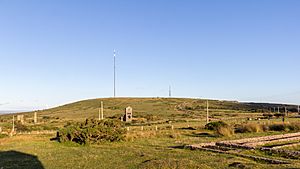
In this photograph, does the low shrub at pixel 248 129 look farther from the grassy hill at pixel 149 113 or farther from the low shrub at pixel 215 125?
the grassy hill at pixel 149 113

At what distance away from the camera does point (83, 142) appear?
979 inches

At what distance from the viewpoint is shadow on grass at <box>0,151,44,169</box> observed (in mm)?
15492

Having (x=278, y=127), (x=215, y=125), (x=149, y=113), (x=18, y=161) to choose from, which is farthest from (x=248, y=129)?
(x=149, y=113)

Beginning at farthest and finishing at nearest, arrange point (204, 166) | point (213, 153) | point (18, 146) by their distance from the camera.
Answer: point (18, 146) → point (213, 153) → point (204, 166)

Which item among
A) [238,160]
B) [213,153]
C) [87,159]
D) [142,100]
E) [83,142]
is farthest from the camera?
[142,100]

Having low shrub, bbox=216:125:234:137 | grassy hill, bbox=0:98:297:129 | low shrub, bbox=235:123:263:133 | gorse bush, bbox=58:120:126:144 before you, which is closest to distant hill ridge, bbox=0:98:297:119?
grassy hill, bbox=0:98:297:129

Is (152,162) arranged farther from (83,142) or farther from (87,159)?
(83,142)

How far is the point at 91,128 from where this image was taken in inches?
1001

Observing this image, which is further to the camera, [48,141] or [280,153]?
[48,141]

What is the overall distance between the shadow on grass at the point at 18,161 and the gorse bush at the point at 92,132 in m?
5.08

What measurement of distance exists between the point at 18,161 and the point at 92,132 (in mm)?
8459

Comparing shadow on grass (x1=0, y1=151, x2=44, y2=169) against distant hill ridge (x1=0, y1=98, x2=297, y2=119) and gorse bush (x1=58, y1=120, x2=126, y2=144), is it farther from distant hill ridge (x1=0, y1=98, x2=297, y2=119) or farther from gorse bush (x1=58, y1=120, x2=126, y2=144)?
distant hill ridge (x1=0, y1=98, x2=297, y2=119)

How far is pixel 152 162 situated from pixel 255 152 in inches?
277

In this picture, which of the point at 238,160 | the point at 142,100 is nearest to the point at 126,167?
the point at 238,160
